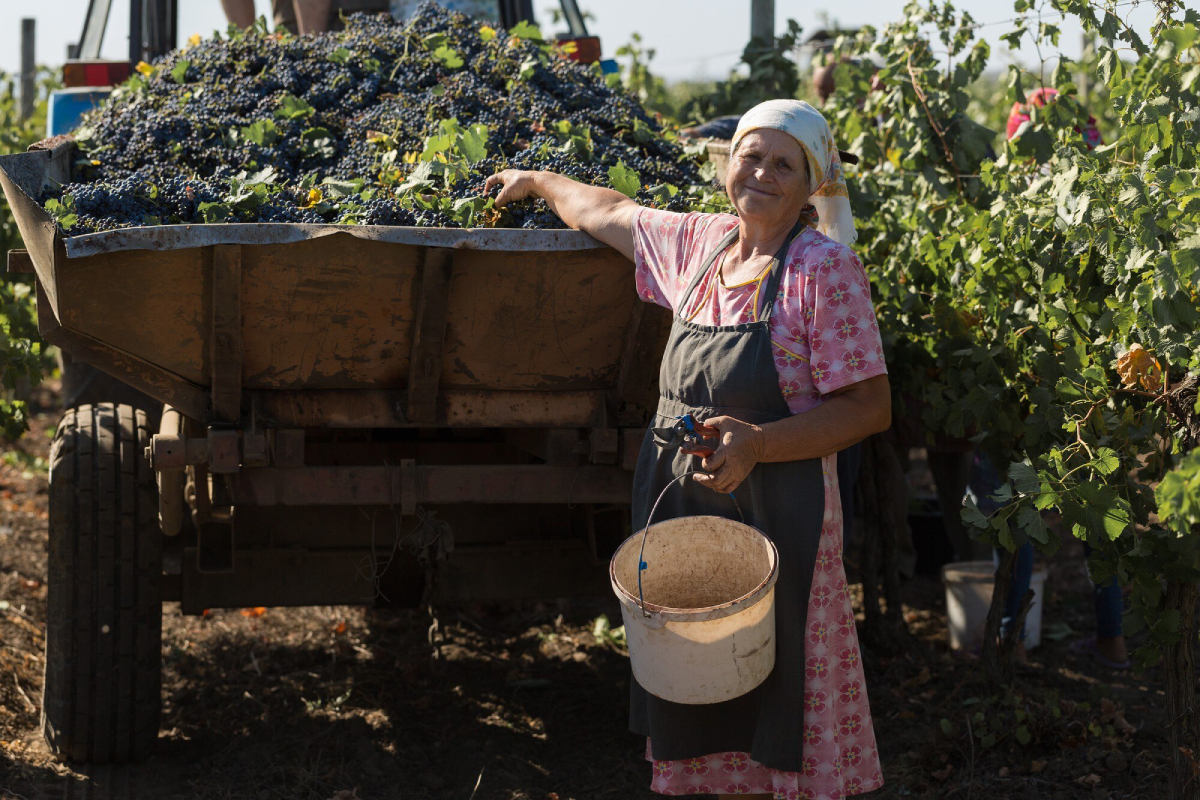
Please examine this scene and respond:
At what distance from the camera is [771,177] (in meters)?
2.35

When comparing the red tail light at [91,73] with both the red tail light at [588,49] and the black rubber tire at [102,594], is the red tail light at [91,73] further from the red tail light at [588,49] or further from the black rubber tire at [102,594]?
the black rubber tire at [102,594]

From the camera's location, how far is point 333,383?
2.83 meters

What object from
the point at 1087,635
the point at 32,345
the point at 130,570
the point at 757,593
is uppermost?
the point at 32,345

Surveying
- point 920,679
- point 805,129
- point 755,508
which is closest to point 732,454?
point 755,508

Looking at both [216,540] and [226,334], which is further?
[216,540]

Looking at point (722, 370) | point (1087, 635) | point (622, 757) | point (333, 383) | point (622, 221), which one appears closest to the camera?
point (722, 370)

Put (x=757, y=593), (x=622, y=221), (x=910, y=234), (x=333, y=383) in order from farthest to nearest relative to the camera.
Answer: (x=910, y=234)
(x=333, y=383)
(x=622, y=221)
(x=757, y=593)

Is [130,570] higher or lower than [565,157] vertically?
lower

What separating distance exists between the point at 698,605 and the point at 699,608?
0.75ft

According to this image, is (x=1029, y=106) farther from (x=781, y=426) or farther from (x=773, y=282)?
(x=781, y=426)

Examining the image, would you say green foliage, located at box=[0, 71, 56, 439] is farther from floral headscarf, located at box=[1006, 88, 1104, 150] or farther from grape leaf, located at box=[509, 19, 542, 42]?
floral headscarf, located at box=[1006, 88, 1104, 150]

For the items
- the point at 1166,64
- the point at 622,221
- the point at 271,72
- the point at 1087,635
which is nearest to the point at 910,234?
the point at 1166,64

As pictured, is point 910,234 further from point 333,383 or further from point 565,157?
point 333,383

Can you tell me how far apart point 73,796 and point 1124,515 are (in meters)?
2.65
